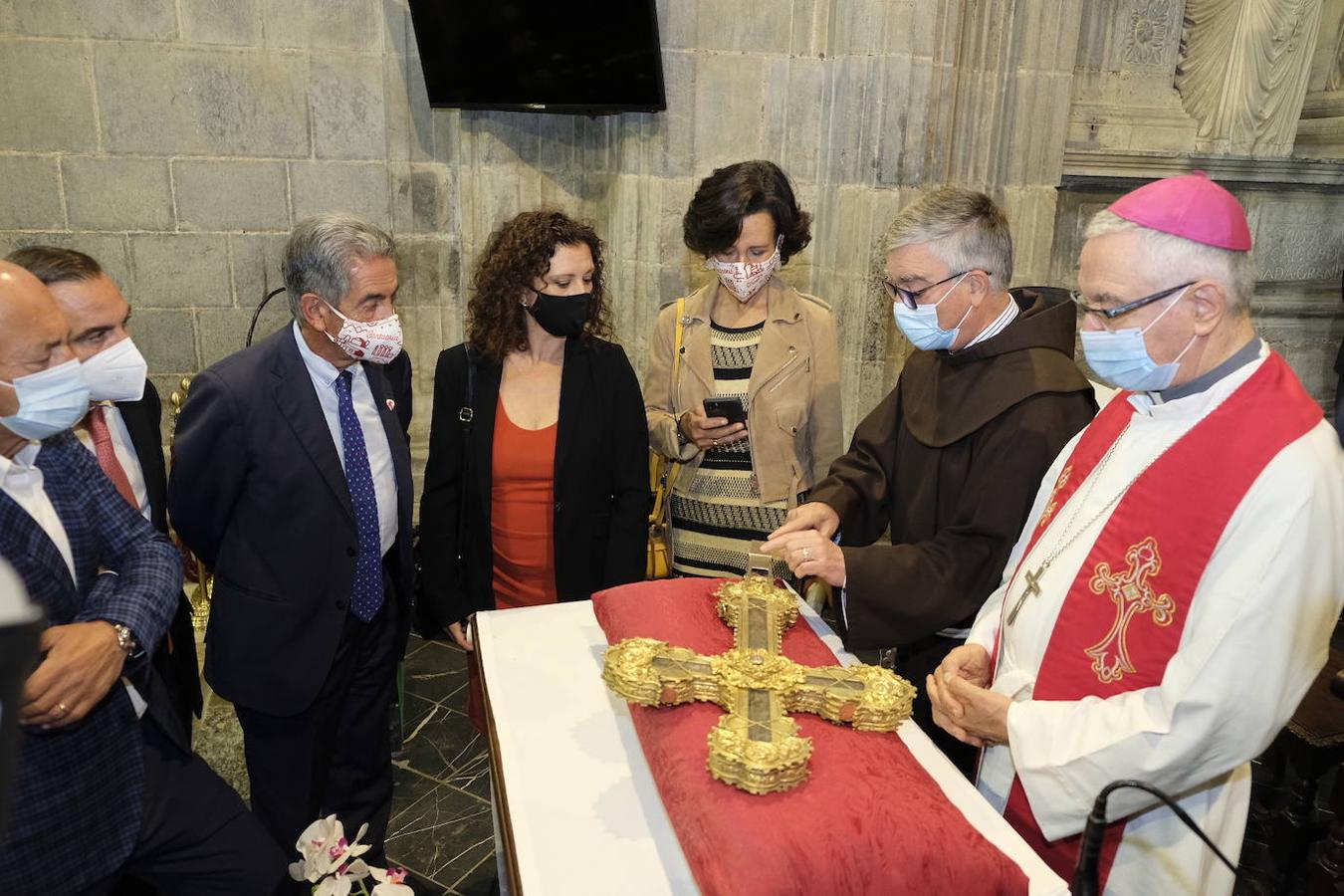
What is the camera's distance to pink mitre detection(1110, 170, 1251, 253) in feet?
5.46

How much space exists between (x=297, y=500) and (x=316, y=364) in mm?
358

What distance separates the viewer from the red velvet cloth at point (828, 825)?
133 centimetres

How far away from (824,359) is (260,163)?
11.0 feet

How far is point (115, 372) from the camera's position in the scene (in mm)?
2354

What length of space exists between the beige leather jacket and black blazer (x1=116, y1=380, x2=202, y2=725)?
146cm

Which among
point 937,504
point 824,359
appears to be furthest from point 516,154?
point 937,504

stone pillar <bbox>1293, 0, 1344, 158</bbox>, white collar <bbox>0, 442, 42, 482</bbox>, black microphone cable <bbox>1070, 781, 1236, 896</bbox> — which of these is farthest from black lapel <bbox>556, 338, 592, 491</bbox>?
stone pillar <bbox>1293, 0, 1344, 158</bbox>

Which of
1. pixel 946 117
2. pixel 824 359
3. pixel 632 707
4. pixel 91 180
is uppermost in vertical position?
pixel 946 117

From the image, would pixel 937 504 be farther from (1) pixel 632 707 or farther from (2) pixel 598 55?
(2) pixel 598 55

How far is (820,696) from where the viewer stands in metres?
1.70

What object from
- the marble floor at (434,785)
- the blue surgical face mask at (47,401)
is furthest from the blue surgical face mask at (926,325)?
the marble floor at (434,785)

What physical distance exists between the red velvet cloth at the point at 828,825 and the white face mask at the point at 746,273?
1.72 meters

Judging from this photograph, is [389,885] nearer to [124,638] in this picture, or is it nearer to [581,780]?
[581,780]

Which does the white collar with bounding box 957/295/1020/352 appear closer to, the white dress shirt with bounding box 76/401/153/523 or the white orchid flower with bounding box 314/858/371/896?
the white orchid flower with bounding box 314/858/371/896
